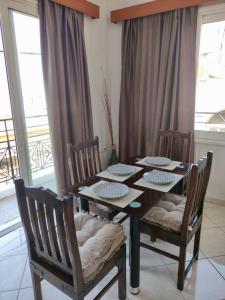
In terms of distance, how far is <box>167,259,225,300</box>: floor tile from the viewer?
153 centimetres

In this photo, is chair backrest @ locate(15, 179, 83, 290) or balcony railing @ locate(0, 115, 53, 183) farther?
balcony railing @ locate(0, 115, 53, 183)

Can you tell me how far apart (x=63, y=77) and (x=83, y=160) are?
97cm

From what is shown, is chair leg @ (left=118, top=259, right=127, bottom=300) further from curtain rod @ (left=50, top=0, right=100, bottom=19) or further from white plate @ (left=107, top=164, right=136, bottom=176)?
curtain rod @ (left=50, top=0, right=100, bottom=19)

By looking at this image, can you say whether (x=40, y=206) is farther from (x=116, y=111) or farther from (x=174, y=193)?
(x=116, y=111)

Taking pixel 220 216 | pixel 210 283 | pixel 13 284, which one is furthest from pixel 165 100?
pixel 13 284

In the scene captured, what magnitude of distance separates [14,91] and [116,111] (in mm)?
1477

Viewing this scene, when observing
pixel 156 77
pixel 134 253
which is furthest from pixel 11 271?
pixel 156 77

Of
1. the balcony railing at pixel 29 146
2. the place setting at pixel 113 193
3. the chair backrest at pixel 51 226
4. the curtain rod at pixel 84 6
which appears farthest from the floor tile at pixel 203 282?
the curtain rod at pixel 84 6

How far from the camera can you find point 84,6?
2482 mm

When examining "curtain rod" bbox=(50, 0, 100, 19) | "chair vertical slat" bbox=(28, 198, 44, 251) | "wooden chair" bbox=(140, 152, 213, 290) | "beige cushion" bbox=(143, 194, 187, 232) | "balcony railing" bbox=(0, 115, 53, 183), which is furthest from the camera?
"balcony railing" bbox=(0, 115, 53, 183)

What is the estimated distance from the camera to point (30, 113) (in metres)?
2.52

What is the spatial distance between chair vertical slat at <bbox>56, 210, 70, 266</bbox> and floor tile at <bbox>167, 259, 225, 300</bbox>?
96cm

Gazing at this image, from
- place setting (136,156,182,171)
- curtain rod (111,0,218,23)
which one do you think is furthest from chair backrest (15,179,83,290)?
curtain rod (111,0,218,23)

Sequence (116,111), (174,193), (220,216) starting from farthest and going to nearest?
(116,111)
(220,216)
(174,193)
